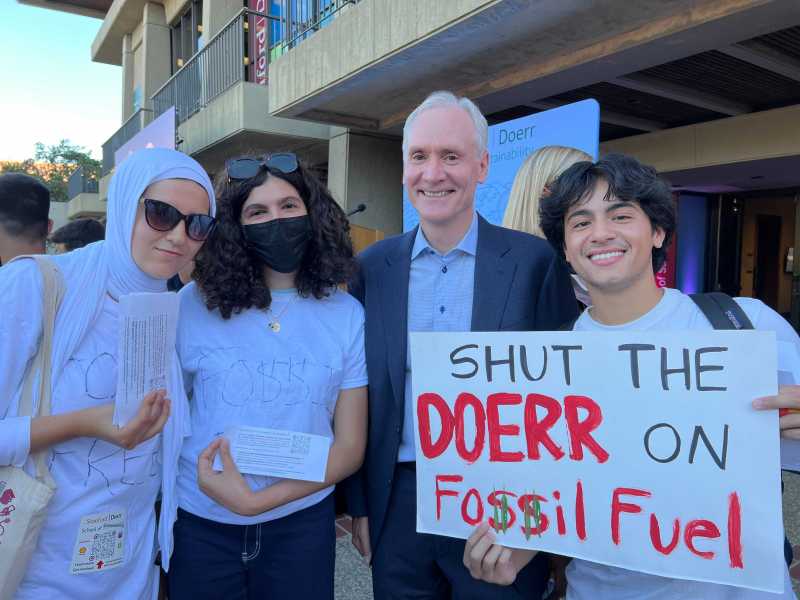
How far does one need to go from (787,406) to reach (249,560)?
1.48 meters

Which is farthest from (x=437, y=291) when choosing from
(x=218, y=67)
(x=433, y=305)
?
(x=218, y=67)

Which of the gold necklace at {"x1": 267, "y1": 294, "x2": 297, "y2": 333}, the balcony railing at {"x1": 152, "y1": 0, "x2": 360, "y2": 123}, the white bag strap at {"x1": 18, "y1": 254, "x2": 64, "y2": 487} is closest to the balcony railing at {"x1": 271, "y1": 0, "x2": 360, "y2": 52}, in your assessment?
the balcony railing at {"x1": 152, "y1": 0, "x2": 360, "y2": 123}

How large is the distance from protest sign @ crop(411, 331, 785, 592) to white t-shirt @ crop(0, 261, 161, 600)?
2.57 ft

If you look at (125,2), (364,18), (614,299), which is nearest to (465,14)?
(364,18)

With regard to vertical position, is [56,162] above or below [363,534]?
above

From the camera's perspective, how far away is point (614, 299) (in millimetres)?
1587

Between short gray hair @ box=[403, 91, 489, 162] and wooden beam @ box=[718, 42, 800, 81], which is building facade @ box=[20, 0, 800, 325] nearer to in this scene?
wooden beam @ box=[718, 42, 800, 81]

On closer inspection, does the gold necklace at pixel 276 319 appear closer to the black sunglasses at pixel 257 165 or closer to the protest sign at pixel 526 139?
the black sunglasses at pixel 257 165

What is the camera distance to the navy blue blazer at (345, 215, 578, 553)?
185 cm

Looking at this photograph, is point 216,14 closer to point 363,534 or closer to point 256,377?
point 256,377

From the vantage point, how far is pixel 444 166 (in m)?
1.95

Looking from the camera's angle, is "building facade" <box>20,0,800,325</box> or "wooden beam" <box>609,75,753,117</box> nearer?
"building facade" <box>20,0,800,325</box>

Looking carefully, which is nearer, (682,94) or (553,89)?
(553,89)

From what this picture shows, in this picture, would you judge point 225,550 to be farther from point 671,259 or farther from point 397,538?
point 671,259
